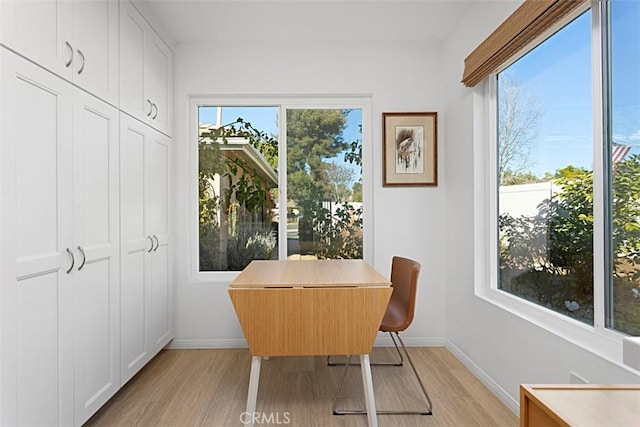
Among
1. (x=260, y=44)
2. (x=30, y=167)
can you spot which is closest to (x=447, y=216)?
(x=260, y=44)

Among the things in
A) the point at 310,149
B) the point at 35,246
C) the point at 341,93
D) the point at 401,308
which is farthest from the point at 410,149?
the point at 35,246

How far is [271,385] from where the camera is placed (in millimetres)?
2529

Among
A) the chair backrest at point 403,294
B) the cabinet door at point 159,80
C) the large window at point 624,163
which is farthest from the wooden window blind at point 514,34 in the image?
the cabinet door at point 159,80

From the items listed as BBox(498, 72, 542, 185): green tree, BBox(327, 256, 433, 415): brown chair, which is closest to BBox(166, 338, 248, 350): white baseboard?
BBox(327, 256, 433, 415): brown chair

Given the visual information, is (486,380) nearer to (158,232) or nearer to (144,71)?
(158,232)

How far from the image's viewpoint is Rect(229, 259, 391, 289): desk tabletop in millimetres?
1918

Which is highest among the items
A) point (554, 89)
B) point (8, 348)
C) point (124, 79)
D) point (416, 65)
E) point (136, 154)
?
point (416, 65)

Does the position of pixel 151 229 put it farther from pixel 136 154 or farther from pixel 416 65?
pixel 416 65

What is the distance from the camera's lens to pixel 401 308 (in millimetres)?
2477

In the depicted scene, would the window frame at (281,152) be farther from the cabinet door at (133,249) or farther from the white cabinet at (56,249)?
the white cabinet at (56,249)

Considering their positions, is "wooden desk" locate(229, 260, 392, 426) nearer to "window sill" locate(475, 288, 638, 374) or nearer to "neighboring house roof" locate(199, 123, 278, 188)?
"window sill" locate(475, 288, 638, 374)

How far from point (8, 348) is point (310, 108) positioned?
8.78 ft

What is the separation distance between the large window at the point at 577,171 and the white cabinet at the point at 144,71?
7.73 ft

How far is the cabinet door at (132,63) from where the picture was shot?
238cm
